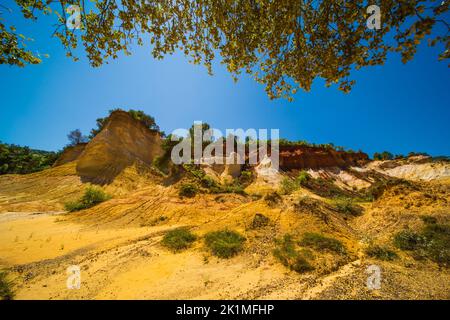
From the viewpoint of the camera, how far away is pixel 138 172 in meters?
23.9

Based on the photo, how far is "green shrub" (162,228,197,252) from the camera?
6477 millimetres

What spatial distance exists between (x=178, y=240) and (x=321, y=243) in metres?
4.62

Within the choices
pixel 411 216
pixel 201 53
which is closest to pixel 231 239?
pixel 201 53

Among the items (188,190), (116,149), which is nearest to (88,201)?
(188,190)

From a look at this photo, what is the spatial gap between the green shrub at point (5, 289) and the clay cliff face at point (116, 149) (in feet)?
59.0

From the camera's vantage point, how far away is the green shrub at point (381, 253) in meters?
5.38

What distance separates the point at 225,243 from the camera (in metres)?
6.14

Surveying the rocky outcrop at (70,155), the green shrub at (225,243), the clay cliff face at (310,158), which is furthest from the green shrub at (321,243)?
the rocky outcrop at (70,155)

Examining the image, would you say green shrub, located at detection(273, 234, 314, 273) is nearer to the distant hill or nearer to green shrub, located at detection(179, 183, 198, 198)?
green shrub, located at detection(179, 183, 198, 198)

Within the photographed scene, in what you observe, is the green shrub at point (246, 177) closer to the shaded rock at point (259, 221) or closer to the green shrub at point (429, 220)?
the shaded rock at point (259, 221)

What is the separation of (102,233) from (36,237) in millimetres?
2603

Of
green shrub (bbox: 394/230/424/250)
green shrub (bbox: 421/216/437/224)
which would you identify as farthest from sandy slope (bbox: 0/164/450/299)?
green shrub (bbox: 394/230/424/250)
